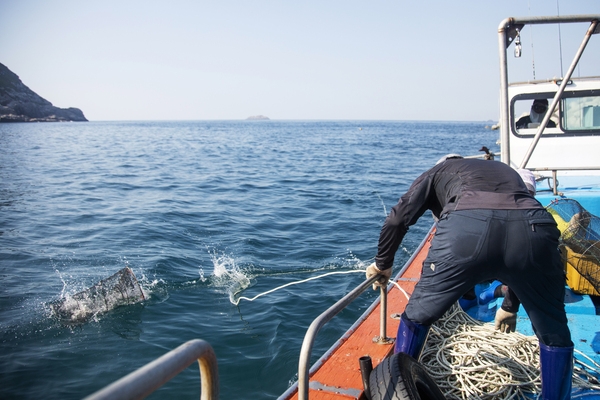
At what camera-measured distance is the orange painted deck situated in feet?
9.19

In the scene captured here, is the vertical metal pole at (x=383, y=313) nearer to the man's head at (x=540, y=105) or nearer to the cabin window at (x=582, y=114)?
the cabin window at (x=582, y=114)

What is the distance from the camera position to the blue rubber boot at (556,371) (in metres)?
2.52

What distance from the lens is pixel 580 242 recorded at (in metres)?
4.62

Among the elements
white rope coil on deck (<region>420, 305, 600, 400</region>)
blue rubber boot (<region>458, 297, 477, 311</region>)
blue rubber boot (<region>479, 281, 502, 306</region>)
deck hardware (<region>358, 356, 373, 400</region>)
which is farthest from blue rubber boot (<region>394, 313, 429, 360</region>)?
blue rubber boot (<region>479, 281, 502, 306</region>)

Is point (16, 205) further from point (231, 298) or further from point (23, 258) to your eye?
point (231, 298)

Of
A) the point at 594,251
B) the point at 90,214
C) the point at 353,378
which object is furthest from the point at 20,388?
the point at 90,214

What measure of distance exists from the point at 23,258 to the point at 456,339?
7960mm

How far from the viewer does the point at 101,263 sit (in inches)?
321

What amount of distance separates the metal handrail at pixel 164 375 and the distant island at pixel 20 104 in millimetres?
107087

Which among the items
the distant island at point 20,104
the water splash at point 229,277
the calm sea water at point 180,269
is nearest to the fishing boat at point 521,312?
the calm sea water at point 180,269

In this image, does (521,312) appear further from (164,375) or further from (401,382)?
(164,375)

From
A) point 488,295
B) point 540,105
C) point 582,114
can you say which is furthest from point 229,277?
point 582,114

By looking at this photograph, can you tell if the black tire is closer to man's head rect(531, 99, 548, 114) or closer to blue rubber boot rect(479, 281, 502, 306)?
blue rubber boot rect(479, 281, 502, 306)

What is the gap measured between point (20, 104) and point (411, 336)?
116317mm
